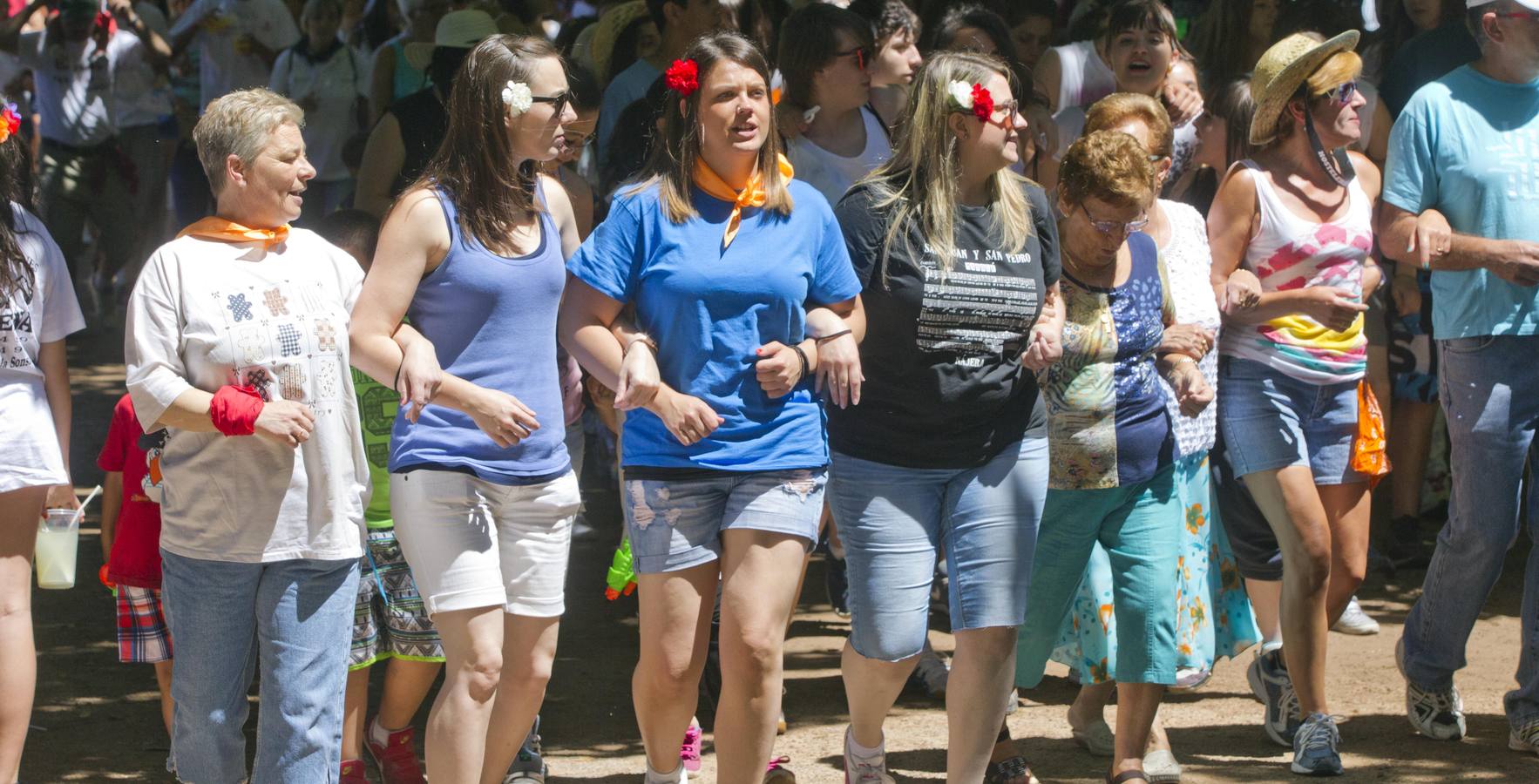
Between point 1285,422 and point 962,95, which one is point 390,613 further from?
point 1285,422

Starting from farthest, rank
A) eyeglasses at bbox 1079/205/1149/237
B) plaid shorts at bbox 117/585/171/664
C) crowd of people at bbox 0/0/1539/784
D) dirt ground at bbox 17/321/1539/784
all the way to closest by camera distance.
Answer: dirt ground at bbox 17/321/1539/784 < plaid shorts at bbox 117/585/171/664 < eyeglasses at bbox 1079/205/1149/237 < crowd of people at bbox 0/0/1539/784

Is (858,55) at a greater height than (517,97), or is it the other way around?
(858,55)

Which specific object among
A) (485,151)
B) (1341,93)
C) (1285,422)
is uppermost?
(1341,93)

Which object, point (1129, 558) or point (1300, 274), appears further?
point (1300, 274)

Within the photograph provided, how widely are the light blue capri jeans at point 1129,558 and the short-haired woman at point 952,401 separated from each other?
14.2 inches

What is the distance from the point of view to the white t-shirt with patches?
3916 millimetres

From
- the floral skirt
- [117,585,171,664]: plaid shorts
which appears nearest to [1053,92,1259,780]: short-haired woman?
the floral skirt

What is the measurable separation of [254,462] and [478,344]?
0.57m

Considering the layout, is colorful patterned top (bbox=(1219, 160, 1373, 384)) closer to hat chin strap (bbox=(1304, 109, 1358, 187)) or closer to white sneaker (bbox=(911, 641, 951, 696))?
hat chin strap (bbox=(1304, 109, 1358, 187))

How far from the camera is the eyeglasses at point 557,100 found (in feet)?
13.9

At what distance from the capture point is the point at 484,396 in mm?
3977

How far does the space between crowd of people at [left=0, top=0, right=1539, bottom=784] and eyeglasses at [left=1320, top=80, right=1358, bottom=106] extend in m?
0.02

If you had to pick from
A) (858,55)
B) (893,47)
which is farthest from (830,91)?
(893,47)

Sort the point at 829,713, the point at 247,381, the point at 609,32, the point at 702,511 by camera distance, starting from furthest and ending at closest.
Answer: the point at 609,32
the point at 829,713
the point at 702,511
the point at 247,381
